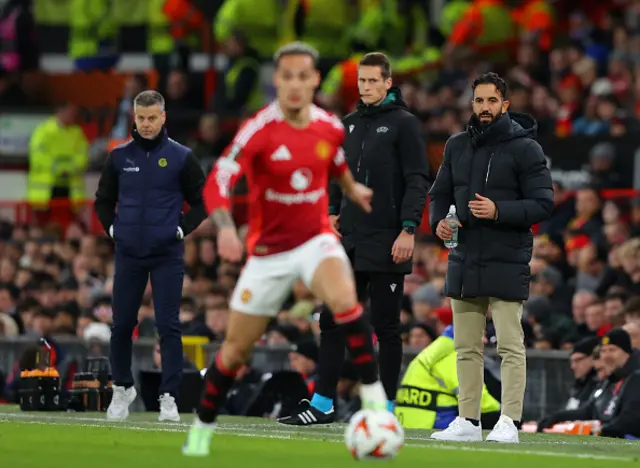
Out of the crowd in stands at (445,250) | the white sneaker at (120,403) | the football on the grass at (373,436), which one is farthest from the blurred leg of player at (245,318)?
the crowd in stands at (445,250)

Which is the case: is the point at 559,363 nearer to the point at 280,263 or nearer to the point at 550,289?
the point at 550,289

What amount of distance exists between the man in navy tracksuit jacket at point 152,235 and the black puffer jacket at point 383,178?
1662 millimetres

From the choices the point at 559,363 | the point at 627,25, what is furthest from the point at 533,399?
the point at 627,25

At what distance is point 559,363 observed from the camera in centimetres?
1507

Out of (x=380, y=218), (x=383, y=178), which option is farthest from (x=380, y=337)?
(x=383, y=178)

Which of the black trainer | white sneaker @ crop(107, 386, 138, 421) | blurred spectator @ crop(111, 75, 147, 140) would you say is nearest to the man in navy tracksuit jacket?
white sneaker @ crop(107, 386, 138, 421)

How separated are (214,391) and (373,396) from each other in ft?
2.90

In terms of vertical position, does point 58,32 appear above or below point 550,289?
above

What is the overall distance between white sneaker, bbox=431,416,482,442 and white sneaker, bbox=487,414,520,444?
16cm

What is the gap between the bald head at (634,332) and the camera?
48.0 feet

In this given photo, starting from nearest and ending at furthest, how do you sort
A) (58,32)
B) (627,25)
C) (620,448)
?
(620,448), (627,25), (58,32)

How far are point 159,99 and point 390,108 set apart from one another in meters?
1.92

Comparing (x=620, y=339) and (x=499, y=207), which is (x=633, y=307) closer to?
(x=620, y=339)

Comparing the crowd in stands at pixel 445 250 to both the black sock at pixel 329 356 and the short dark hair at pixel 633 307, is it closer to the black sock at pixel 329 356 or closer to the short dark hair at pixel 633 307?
the short dark hair at pixel 633 307
